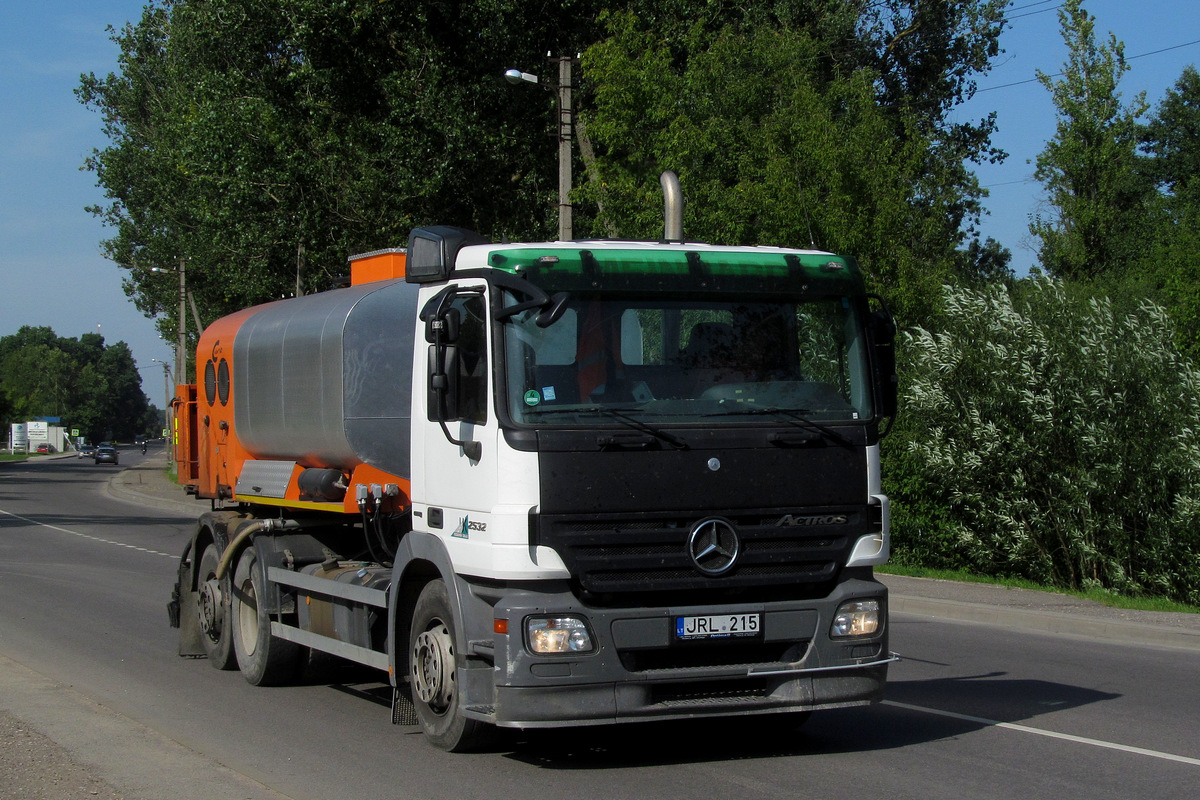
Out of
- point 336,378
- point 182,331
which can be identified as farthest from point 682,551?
point 182,331

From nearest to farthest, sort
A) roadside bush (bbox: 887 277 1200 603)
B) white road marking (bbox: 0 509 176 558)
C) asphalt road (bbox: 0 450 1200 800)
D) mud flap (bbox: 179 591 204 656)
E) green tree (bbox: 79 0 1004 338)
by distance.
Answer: asphalt road (bbox: 0 450 1200 800), mud flap (bbox: 179 591 204 656), roadside bush (bbox: 887 277 1200 603), white road marking (bbox: 0 509 176 558), green tree (bbox: 79 0 1004 338)

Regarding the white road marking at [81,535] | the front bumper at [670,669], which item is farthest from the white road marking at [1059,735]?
the white road marking at [81,535]

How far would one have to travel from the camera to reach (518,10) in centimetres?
2903

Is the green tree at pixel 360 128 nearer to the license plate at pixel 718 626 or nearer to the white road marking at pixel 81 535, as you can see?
the white road marking at pixel 81 535

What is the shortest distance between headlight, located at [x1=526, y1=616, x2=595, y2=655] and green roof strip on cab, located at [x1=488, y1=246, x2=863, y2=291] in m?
1.69

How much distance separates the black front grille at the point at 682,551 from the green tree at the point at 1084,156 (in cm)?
3146

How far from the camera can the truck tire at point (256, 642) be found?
9.30 metres

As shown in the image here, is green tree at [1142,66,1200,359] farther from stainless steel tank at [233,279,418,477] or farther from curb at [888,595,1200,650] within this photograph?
stainless steel tank at [233,279,418,477]

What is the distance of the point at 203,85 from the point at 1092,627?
25777 millimetres

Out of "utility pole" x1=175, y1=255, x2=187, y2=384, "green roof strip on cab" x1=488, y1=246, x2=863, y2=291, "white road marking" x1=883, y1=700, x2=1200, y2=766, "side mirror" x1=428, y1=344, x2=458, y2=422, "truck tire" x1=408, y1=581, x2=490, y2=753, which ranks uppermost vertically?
"utility pole" x1=175, y1=255, x2=187, y2=384

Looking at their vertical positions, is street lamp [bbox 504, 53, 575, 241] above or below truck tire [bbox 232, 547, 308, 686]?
above

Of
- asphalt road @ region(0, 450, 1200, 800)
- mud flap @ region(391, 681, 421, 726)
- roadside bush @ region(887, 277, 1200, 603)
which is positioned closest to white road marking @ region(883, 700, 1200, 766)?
asphalt road @ region(0, 450, 1200, 800)

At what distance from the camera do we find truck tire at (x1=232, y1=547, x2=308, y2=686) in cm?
930

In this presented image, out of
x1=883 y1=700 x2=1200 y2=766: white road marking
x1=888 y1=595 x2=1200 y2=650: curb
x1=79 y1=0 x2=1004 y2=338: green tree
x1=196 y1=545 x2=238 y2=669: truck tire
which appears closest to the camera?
x1=883 y1=700 x2=1200 y2=766: white road marking
